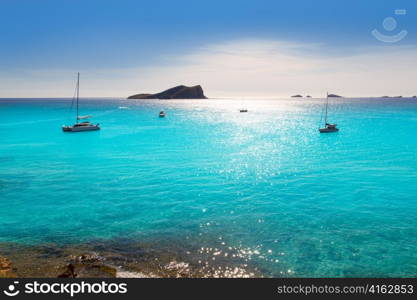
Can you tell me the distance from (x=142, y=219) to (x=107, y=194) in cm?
966

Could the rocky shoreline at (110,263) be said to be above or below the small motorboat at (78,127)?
below

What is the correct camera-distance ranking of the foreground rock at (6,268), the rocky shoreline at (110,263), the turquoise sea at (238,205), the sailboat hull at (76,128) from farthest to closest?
the sailboat hull at (76,128) < the turquoise sea at (238,205) < the rocky shoreline at (110,263) < the foreground rock at (6,268)

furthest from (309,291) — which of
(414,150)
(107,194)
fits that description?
(414,150)

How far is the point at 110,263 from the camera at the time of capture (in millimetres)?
18344

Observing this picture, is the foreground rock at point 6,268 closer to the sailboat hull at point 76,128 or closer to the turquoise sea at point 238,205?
the turquoise sea at point 238,205

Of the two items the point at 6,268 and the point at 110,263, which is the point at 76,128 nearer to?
the point at 6,268

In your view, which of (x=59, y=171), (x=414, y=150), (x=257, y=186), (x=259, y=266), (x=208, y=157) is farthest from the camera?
(x=414, y=150)

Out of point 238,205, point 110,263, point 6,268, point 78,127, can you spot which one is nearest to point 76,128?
point 78,127

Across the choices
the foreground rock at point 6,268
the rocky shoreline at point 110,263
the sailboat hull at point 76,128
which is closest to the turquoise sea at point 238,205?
the rocky shoreline at point 110,263

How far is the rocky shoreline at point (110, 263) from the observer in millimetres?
17062

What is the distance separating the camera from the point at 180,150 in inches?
2527

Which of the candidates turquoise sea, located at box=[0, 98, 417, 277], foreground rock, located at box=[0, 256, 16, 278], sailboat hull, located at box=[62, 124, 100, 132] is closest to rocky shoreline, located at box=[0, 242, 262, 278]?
foreground rock, located at box=[0, 256, 16, 278]

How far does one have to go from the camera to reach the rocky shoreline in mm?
17062

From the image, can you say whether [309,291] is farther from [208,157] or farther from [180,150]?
[180,150]
